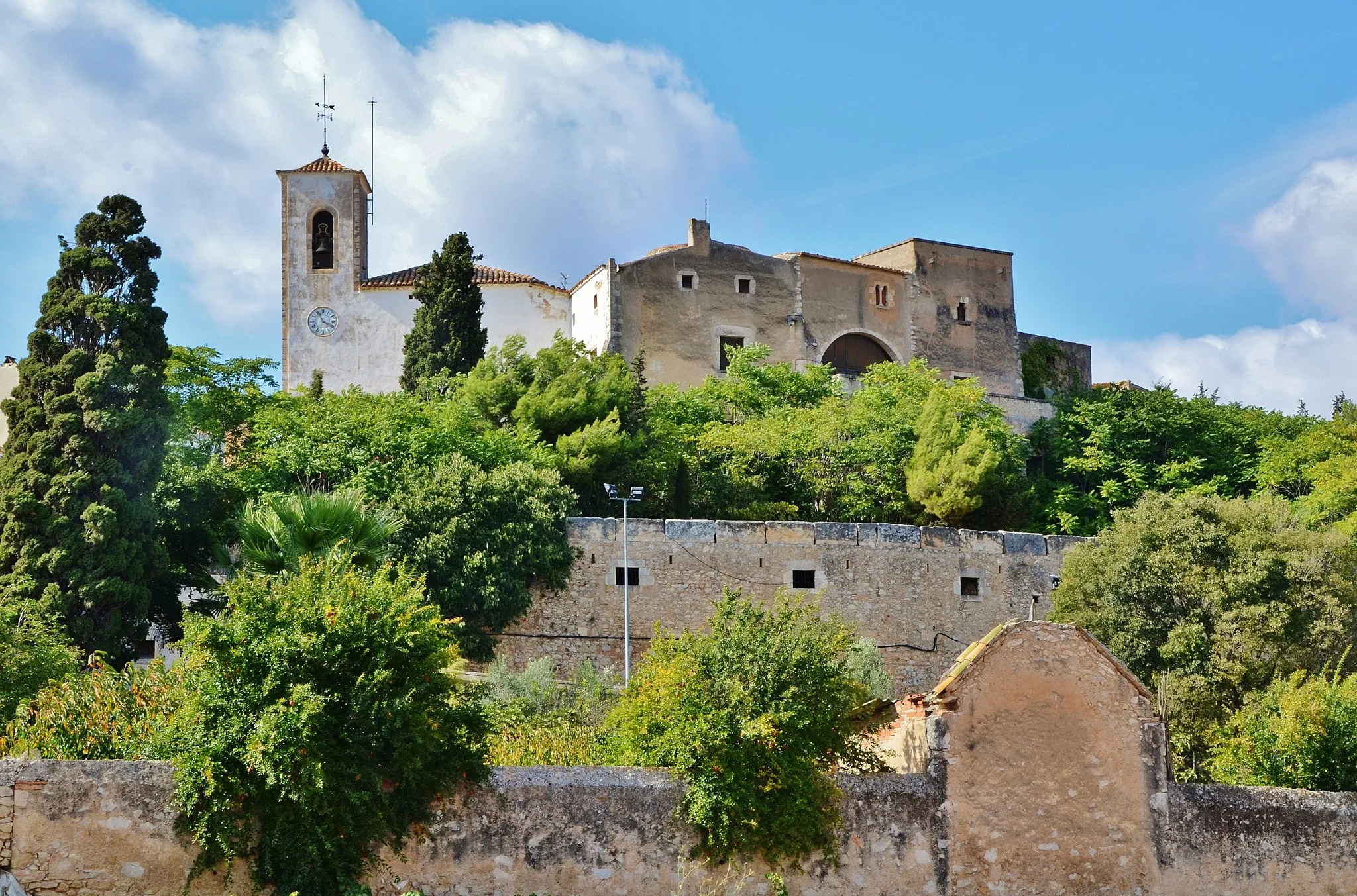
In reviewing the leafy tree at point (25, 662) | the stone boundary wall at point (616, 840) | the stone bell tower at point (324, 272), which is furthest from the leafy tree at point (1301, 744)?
the stone bell tower at point (324, 272)

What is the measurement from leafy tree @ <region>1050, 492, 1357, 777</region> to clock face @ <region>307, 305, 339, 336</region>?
24.9 m

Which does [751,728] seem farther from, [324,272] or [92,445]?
[324,272]

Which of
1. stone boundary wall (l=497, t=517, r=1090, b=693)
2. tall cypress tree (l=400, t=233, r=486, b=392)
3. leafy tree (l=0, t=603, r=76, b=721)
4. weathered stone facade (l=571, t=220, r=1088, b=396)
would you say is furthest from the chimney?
leafy tree (l=0, t=603, r=76, b=721)

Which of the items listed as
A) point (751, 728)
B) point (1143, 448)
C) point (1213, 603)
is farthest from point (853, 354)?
point (751, 728)

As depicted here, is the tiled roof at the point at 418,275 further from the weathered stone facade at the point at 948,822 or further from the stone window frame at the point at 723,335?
the weathered stone facade at the point at 948,822

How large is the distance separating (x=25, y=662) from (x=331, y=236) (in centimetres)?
2778

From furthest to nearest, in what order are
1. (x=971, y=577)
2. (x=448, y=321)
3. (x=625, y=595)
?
(x=448, y=321) < (x=971, y=577) < (x=625, y=595)

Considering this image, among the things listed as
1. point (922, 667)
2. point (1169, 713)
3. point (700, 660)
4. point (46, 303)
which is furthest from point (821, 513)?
point (700, 660)

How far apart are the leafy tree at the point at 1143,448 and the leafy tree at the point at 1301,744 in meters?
20.1

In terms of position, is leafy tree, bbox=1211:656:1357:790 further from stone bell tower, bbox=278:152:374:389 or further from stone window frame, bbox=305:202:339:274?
stone window frame, bbox=305:202:339:274

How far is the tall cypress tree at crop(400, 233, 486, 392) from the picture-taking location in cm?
3750

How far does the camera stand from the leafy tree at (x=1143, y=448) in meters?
40.3

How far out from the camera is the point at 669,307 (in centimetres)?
4306

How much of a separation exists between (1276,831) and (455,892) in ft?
25.5
